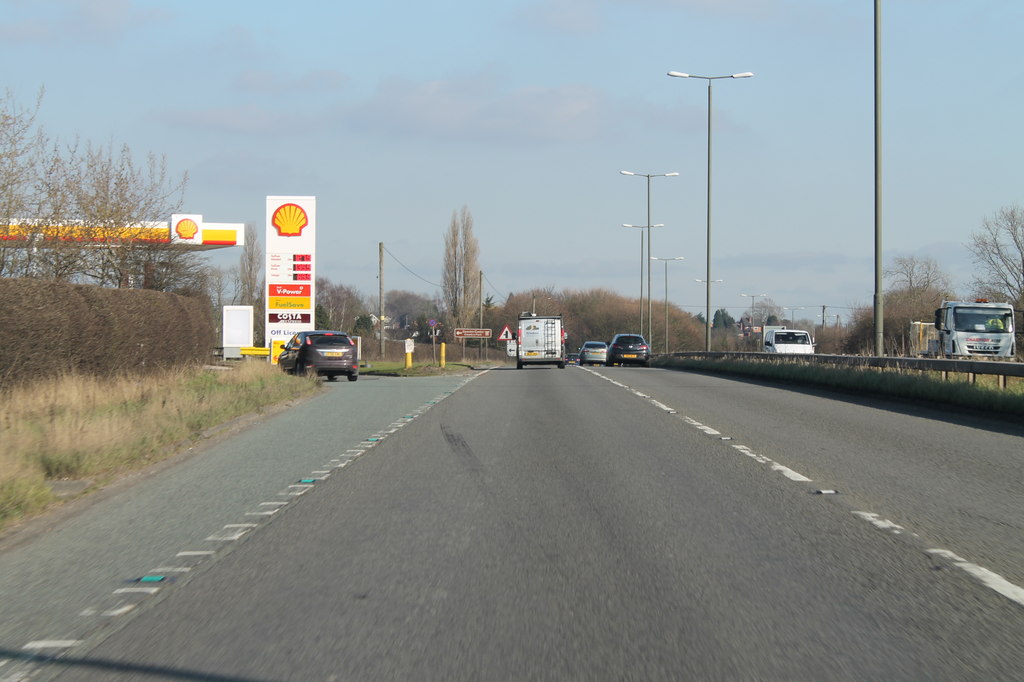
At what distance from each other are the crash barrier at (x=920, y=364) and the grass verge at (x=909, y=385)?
255mm

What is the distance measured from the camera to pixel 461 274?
3784 inches

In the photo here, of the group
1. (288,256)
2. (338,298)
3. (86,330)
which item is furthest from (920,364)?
(338,298)

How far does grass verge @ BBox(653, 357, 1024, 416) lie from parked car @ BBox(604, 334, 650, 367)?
59.4 feet

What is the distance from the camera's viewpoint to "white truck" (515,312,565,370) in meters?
49.4

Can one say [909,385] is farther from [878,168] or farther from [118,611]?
[118,611]

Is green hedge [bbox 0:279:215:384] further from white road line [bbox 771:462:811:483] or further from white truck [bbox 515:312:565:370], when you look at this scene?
white truck [bbox 515:312:565:370]

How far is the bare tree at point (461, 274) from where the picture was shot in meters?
95.7

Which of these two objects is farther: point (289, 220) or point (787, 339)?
point (787, 339)

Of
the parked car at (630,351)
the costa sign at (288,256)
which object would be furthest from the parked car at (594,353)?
the costa sign at (288,256)

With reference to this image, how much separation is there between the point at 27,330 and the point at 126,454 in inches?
282

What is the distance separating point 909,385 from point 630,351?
3110 centimetres

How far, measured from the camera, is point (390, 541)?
713 cm

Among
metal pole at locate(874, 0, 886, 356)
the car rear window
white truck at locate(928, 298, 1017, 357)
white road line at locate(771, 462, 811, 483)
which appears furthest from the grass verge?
the car rear window

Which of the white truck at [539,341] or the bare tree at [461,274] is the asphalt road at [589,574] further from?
→ the bare tree at [461,274]
